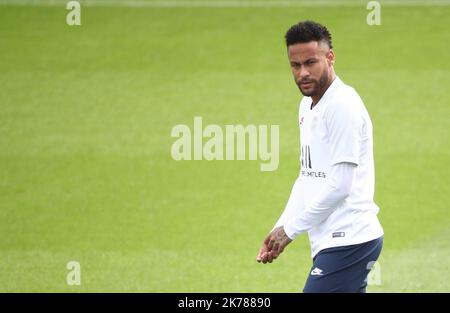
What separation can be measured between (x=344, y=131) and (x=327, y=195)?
0.34 meters

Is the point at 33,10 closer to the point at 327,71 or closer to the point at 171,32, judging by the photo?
the point at 171,32

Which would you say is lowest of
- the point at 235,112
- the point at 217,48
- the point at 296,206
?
the point at 296,206

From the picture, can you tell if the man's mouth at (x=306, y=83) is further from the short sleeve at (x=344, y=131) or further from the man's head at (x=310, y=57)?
the short sleeve at (x=344, y=131)

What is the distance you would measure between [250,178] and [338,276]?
5.16 metres

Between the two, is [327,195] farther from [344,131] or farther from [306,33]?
[306,33]

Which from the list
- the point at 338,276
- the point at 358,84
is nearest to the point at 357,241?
the point at 338,276

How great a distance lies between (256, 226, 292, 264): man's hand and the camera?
5.38 m

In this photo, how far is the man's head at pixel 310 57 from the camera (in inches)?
211

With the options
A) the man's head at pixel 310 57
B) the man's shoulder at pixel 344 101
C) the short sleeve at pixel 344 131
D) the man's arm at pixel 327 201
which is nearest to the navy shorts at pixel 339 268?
the man's arm at pixel 327 201

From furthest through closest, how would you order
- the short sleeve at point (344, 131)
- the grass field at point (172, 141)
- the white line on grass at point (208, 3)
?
the white line on grass at point (208, 3), the grass field at point (172, 141), the short sleeve at point (344, 131)

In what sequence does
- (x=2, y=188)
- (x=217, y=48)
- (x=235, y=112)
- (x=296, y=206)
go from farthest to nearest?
(x=217, y=48) → (x=235, y=112) → (x=2, y=188) → (x=296, y=206)

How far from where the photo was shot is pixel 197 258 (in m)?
8.87

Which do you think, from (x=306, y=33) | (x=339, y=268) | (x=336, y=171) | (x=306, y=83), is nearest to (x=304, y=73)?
(x=306, y=83)

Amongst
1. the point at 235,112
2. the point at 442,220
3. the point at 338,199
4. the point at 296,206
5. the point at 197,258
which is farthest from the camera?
the point at 235,112
